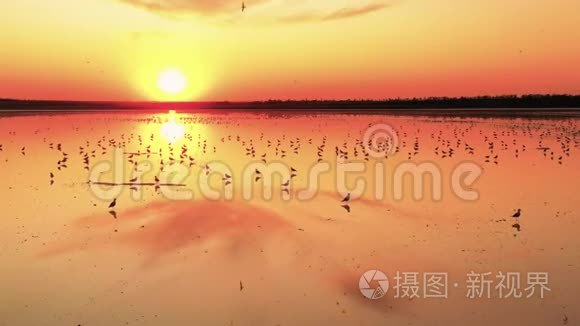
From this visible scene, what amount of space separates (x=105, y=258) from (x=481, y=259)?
7.25 m

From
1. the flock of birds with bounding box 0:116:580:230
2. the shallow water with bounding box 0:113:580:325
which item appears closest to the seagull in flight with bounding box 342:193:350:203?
the shallow water with bounding box 0:113:580:325

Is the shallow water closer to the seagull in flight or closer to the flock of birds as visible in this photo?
the seagull in flight

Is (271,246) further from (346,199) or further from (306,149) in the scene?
(306,149)

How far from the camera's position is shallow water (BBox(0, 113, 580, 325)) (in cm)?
734

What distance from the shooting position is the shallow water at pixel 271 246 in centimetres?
734

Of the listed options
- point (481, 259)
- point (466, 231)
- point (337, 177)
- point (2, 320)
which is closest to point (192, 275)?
point (2, 320)

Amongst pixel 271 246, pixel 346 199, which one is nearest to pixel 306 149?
pixel 346 199

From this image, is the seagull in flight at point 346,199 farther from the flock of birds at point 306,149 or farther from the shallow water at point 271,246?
Result: the flock of birds at point 306,149

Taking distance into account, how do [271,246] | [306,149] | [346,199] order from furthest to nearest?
[306,149], [346,199], [271,246]

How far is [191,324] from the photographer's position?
6.88m

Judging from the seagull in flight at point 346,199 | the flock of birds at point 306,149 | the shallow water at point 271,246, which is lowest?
the shallow water at point 271,246

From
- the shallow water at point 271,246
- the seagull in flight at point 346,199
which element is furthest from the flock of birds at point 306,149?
the seagull in flight at point 346,199

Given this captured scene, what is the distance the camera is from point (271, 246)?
33.8 feet

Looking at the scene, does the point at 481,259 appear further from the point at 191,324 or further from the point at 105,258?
the point at 105,258
